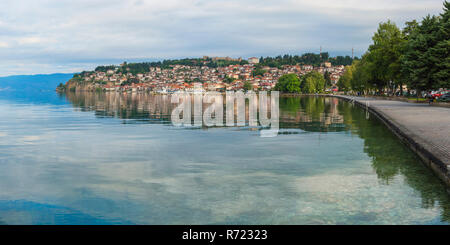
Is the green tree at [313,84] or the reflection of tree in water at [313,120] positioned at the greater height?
the green tree at [313,84]

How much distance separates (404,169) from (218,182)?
510cm

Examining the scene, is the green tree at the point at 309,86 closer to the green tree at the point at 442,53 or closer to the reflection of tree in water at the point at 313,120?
the green tree at the point at 442,53

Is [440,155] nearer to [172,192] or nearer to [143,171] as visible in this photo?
[172,192]

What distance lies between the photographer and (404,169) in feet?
38.6

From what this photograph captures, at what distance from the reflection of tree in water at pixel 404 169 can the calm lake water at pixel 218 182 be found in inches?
1.1

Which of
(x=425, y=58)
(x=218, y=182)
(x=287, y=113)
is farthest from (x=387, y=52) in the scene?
(x=218, y=182)

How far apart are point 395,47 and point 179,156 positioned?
5314 cm

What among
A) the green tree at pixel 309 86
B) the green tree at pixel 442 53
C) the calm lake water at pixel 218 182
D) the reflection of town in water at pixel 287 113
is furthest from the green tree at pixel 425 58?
the green tree at pixel 309 86

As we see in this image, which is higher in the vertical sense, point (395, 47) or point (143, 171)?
point (395, 47)

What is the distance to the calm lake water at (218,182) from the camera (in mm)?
7859
